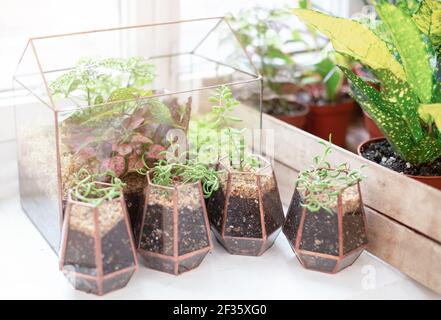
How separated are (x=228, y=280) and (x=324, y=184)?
217 mm

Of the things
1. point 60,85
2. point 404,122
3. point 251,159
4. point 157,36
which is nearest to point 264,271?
point 251,159

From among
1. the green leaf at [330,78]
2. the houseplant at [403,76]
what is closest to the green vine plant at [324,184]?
the houseplant at [403,76]

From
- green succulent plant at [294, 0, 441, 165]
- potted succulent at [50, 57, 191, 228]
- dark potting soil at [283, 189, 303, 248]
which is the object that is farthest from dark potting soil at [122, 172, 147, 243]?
green succulent plant at [294, 0, 441, 165]

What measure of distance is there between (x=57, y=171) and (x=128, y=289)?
0.21 meters

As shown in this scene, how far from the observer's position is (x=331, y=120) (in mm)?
1580

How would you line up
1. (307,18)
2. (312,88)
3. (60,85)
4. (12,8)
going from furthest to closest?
(312,88) < (12,8) < (60,85) < (307,18)

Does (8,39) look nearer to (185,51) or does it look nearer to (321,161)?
(185,51)

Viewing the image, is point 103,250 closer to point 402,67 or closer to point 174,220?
point 174,220

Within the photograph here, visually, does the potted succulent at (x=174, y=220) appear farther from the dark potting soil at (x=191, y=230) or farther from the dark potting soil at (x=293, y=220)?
the dark potting soil at (x=293, y=220)

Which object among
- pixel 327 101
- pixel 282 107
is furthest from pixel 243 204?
pixel 327 101

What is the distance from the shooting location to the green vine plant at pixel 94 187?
1.05m

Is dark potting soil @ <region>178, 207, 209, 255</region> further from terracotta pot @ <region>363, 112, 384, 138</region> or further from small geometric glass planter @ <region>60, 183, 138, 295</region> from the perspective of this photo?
terracotta pot @ <region>363, 112, 384, 138</region>

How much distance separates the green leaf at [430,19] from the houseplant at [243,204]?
331 mm

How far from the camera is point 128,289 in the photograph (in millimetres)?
1113
